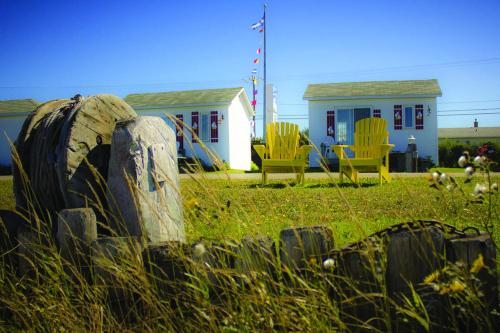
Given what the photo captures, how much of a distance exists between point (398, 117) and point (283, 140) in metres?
12.2

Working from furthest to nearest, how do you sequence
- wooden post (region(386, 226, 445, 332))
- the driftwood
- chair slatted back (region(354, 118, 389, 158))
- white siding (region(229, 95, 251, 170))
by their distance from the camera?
white siding (region(229, 95, 251, 170)), chair slatted back (region(354, 118, 389, 158)), the driftwood, wooden post (region(386, 226, 445, 332))

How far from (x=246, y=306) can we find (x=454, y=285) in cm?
82

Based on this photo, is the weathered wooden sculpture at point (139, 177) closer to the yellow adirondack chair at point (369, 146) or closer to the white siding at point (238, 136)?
the yellow adirondack chair at point (369, 146)

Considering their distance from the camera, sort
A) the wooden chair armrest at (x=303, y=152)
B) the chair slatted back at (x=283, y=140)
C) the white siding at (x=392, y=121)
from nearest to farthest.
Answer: the wooden chair armrest at (x=303, y=152), the chair slatted back at (x=283, y=140), the white siding at (x=392, y=121)

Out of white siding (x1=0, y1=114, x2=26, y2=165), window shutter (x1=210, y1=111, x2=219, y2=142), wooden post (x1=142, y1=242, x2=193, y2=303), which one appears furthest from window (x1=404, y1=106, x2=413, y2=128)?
wooden post (x1=142, y1=242, x2=193, y2=303)

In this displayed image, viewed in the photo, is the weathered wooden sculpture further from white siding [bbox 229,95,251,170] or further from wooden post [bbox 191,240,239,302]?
white siding [bbox 229,95,251,170]

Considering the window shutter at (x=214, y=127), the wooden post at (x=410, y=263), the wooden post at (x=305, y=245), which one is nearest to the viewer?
the wooden post at (x=410, y=263)

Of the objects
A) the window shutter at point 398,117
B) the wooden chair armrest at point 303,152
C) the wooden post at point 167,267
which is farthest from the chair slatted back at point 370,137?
the window shutter at point 398,117

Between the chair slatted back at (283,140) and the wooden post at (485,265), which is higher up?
the chair slatted back at (283,140)

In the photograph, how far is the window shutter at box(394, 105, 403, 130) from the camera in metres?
21.2

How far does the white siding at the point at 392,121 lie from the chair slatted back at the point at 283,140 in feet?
33.2

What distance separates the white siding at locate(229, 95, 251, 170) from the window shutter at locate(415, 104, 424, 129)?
844 centimetres

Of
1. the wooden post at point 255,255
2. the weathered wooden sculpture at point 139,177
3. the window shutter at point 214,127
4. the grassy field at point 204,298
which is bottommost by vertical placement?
the grassy field at point 204,298

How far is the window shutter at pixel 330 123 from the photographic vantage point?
71.2 feet
